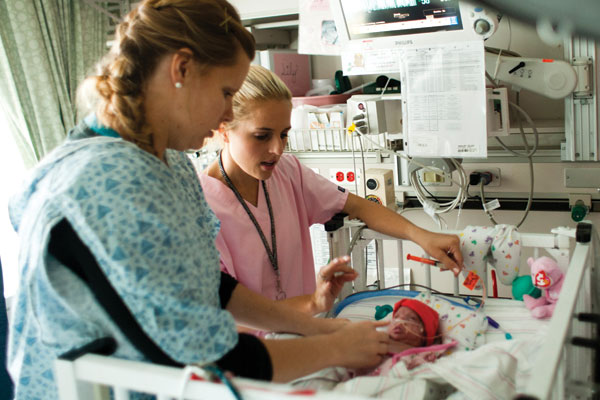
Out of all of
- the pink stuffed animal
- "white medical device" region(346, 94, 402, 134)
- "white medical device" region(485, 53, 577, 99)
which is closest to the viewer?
the pink stuffed animal

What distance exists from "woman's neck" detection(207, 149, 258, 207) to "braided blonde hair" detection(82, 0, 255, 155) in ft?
1.96

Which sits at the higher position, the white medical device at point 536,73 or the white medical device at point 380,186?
the white medical device at point 536,73

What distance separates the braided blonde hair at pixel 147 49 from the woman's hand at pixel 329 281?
0.54 metres

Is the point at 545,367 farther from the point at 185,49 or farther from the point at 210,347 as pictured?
the point at 185,49

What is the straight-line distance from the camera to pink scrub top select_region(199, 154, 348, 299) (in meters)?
1.55

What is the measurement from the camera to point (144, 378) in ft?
2.83

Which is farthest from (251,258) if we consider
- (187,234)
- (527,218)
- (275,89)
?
(527,218)

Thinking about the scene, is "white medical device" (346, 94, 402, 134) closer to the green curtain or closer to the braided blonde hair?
the green curtain

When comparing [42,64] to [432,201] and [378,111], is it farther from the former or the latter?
[432,201]

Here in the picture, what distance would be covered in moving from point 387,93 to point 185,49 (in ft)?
4.62

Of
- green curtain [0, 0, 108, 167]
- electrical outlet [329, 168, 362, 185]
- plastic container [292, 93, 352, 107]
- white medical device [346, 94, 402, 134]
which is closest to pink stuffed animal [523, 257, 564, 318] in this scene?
white medical device [346, 94, 402, 134]

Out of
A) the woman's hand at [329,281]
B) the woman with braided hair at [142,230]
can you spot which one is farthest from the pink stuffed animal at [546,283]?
the woman with braided hair at [142,230]

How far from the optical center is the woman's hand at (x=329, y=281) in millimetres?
1351

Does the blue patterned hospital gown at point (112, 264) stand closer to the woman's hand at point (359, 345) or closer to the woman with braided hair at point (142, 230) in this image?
the woman with braided hair at point (142, 230)
